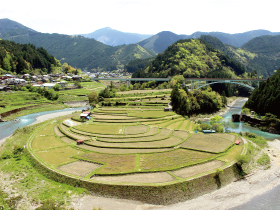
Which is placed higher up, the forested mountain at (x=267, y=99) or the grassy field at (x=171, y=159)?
the forested mountain at (x=267, y=99)

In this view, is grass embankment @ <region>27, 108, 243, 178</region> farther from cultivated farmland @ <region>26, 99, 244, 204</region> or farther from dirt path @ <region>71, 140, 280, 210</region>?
dirt path @ <region>71, 140, 280, 210</region>

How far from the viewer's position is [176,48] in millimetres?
155250

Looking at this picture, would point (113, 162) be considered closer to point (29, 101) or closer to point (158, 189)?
point (158, 189)

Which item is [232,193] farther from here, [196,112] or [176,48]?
[176,48]

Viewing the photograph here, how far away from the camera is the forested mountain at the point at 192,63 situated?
136000 mm

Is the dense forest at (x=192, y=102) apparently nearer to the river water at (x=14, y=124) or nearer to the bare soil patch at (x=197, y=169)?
the bare soil patch at (x=197, y=169)

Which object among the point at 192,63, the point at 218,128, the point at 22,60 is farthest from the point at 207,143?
the point at 22,60

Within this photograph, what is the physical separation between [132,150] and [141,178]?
31.4ft

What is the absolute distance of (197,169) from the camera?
101ft

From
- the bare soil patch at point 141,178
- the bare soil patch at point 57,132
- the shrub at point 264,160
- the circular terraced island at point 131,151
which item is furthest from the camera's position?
the bare soil patch at point 57,132

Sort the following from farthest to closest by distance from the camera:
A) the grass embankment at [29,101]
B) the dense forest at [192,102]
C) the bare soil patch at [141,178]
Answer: the grass embankment at [29,101] < the dense forest at [192,102] < the bare soil patch at [141,178]

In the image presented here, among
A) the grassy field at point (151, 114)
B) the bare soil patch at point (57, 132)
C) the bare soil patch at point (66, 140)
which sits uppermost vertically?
the grassy field at point (151, 114)

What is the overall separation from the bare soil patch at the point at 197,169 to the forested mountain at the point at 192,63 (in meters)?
102

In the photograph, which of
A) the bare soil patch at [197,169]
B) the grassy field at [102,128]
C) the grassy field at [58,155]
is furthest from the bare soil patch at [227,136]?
the grassy field at [58,155]
